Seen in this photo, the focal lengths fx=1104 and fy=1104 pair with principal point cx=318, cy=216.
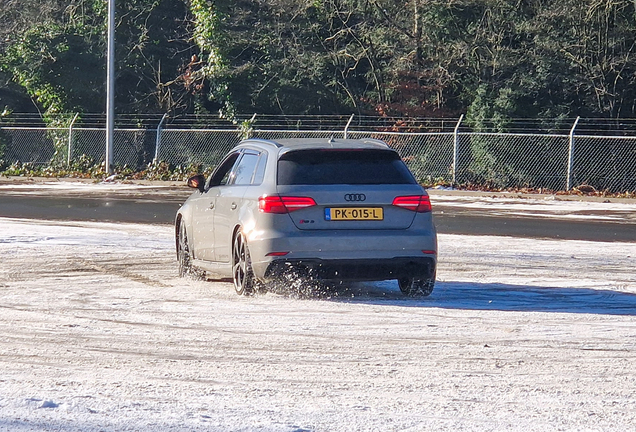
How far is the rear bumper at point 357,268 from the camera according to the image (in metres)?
9.81

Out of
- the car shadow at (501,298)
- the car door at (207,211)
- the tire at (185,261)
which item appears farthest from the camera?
the tire at (185,261)

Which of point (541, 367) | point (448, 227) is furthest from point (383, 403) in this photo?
point (448, 227)

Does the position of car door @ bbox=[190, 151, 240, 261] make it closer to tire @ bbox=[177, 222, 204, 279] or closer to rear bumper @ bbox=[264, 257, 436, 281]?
tire @ bbox=[177, 222, 204, 279]

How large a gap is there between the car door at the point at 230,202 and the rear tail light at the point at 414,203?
150 cm

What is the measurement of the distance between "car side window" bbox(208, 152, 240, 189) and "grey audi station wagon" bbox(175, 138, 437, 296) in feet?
3.45

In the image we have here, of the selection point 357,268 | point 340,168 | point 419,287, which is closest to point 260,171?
point 340,168

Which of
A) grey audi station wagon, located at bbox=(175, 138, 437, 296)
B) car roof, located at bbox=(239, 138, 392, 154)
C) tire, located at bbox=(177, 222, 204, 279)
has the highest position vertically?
car roof, located at bbox=(239, 138, 392, 154)

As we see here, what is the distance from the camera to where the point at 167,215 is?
20406 mm

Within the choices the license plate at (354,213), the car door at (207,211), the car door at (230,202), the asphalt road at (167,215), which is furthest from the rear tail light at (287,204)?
the asphalt road at (167,215)

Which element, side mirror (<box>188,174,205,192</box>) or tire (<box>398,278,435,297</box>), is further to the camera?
side mirror (<box>188,174,205,192</box>)

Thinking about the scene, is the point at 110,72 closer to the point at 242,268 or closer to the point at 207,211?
the point at 207,211

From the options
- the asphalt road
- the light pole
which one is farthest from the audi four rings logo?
the light pole

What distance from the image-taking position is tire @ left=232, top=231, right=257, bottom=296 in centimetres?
1015

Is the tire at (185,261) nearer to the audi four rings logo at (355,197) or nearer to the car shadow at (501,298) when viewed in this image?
the car shadow at (501,298)
